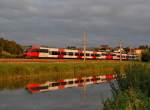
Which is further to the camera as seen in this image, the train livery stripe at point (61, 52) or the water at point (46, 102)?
the train livery stripe at point (61, 52)

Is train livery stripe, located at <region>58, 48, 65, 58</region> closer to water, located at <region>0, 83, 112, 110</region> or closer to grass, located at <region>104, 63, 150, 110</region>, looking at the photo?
water, located at <region>0, 83, 112, 110</region>

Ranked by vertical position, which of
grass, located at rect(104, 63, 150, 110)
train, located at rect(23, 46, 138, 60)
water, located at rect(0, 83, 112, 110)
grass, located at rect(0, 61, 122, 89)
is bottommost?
water, located at rect(0, 83, 112, 110)

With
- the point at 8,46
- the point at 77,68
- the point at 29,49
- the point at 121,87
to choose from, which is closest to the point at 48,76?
the point at 77,68

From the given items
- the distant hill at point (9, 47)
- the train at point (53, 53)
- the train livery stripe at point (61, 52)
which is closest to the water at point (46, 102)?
the train at point (53, 53)

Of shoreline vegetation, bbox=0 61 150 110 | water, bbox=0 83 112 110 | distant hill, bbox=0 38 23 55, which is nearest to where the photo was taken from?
shoreline vegetation, bbox=0 61 150 110

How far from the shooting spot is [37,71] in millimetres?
50531

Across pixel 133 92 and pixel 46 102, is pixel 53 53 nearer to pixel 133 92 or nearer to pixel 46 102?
pixel 46 102

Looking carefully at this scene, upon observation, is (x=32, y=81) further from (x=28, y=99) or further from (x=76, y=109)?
(x=76, y=109)

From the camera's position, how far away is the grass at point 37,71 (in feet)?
136

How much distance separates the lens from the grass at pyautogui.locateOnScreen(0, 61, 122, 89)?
41.5 m

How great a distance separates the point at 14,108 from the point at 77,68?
38.5 metres

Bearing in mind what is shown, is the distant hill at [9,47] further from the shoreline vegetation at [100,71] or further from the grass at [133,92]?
the grass at [133,92]

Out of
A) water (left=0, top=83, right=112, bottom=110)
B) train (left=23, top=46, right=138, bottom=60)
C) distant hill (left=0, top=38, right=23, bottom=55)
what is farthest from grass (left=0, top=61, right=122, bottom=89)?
distant hill (left=0, top=38, right=23, bottom=55)

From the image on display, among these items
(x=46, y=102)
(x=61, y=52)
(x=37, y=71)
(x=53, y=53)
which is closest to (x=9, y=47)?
(x=61, y=52)
